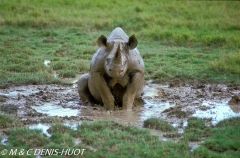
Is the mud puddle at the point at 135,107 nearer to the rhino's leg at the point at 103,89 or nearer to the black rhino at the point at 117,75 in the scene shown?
the rhino's leg at the point at 103,89

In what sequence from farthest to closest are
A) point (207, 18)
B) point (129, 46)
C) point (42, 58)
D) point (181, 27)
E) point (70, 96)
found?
point (207, 18) → point (181, 27) → point (42, 58) → point (70, 96) → point (129, 46)

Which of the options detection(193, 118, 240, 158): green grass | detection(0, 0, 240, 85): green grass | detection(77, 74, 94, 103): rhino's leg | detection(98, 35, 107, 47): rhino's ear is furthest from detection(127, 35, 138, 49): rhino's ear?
detection(0, 0, 240, 85): green grass

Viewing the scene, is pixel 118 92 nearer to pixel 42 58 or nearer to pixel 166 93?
pixel 166 93

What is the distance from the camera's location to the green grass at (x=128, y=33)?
11.4 meters

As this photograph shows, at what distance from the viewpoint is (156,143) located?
636 centimetres

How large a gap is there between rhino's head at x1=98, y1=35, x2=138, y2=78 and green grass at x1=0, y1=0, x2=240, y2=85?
2.65 meters

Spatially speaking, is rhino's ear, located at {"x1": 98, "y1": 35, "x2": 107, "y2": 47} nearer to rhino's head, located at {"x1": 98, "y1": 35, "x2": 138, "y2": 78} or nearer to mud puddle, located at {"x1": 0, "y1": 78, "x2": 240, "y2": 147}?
rhino's head, located at {"x1": 98, "y1": 35, "x2": 138, "y2": 78}

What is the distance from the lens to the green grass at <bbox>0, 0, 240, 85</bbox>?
11359 millimetres

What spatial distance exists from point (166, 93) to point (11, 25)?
343 inches

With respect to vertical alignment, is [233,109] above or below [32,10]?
below

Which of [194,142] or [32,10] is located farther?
[32,10]

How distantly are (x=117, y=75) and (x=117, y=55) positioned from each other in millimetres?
342

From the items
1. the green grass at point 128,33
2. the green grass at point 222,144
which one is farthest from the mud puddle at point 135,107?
the green grass at point 128,33

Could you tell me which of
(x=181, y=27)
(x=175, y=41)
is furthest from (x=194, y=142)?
(x=181, y=27)
